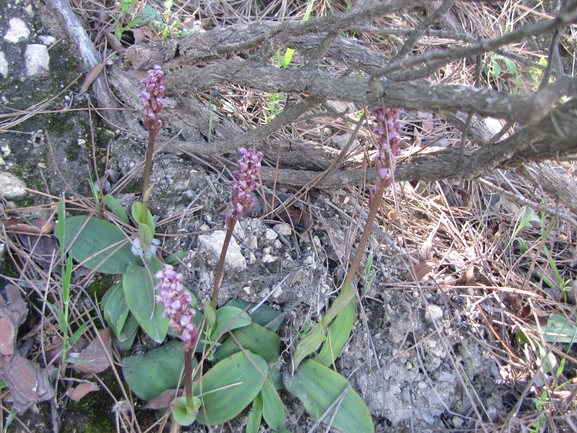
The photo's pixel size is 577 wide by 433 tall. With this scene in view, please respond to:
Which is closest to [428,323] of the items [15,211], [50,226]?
[50,226]

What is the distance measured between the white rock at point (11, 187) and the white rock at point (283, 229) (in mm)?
1242

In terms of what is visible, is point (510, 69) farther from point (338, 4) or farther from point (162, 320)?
point (162, 320)

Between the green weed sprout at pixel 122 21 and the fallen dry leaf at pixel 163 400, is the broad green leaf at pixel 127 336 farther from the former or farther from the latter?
the green weed sprout at pixel 122 21

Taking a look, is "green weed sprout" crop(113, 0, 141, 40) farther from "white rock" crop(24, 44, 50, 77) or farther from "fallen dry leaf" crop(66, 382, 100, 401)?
"fallen dry leaf" crop(66, 382, 100, 401)

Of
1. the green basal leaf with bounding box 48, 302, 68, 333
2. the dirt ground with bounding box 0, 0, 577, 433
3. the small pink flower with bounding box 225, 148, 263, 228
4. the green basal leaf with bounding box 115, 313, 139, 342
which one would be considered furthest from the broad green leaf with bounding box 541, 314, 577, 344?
the green basal leaf with bounding box 48, 302, 68, 333

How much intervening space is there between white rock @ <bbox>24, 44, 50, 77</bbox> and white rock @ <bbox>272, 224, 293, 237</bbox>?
1605mm

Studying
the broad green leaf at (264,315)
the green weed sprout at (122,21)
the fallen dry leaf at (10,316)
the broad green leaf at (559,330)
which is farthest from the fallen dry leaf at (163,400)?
the green weed sprout at (122,21)

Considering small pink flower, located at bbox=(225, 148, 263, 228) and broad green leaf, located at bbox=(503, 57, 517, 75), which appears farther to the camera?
broad green leaf, located at bbox=(503, 57, 517, 75)

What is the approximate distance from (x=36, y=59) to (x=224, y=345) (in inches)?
75.7

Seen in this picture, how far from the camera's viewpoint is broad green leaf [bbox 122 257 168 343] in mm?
1812

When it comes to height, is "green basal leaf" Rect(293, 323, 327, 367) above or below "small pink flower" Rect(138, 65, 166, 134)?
below

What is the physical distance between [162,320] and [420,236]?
1.43m

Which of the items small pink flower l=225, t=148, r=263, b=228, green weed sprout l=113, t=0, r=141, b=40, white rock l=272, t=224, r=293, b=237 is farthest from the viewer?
green weed sprout l=113, t=0, r=141, b=40

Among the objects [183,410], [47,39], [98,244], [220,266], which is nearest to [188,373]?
[183,410]
